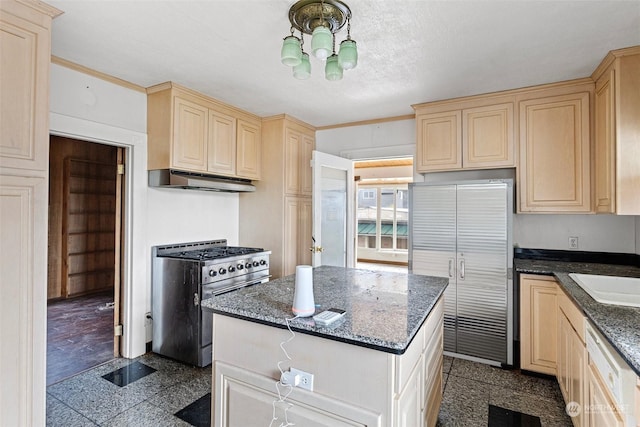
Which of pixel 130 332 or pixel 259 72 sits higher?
pixel 259 72

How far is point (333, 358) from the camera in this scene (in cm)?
129

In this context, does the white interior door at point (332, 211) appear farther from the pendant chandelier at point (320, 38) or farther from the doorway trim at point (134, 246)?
the pendant chandelier at point (320, 38)

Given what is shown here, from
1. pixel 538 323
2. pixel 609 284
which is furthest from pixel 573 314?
pixel 538 323

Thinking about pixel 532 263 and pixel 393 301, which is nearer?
pixel 393 301

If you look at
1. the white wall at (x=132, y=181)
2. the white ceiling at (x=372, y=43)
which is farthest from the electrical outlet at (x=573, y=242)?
the white wall at (x=132, y=181)

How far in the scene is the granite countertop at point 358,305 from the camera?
1253mm

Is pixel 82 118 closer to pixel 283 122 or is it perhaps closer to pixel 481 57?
pixel 283 122

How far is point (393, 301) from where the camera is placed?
5.57 ft

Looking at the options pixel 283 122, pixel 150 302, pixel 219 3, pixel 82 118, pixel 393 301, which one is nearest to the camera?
pixel 393 301

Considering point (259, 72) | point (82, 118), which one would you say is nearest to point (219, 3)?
point (259, 72)

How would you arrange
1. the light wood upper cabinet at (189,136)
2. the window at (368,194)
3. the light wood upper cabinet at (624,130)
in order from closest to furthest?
the light wood upper cabinet at (624,130) < the light wood upper cabinet at (189,136) < the window at (368,194)

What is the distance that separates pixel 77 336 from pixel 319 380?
3.47 meters

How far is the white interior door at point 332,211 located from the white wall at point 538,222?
1.31 ft

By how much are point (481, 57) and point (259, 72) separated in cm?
175
